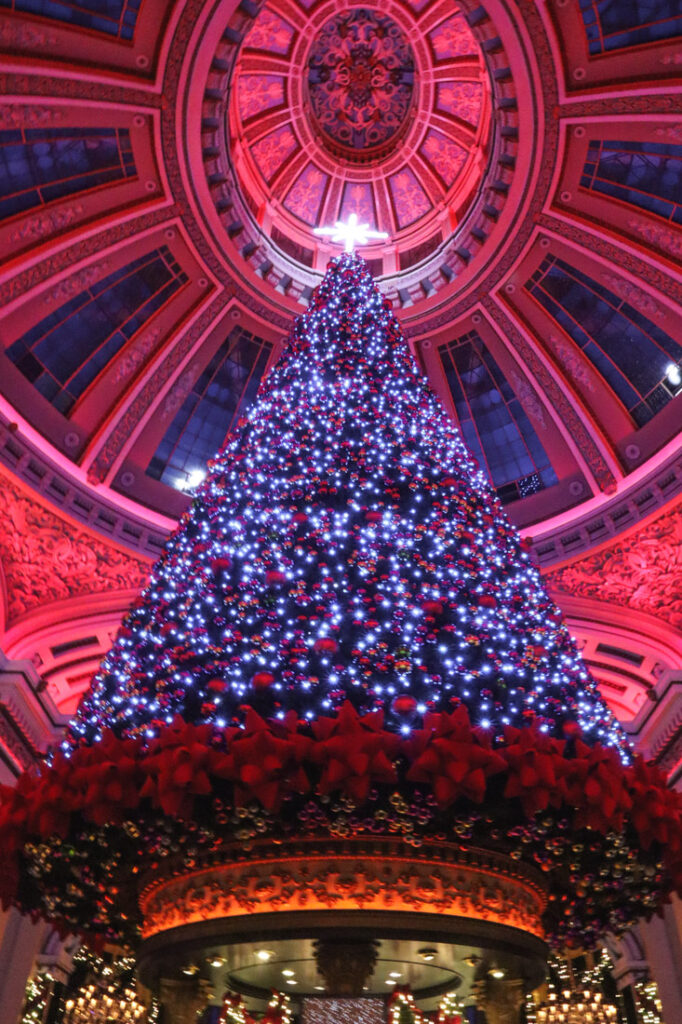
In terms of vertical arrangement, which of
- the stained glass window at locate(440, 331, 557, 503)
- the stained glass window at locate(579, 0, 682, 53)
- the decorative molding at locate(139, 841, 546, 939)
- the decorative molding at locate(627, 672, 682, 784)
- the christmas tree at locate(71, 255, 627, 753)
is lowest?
the decorative molding at locate(139, 841, 546, 939)

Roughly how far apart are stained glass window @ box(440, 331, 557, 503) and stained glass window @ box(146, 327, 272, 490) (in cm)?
408

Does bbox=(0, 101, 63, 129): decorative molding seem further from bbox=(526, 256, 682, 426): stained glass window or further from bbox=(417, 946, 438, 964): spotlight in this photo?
bbox=(417, 946, 438, 964): spotlight

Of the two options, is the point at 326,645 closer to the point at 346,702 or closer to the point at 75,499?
the point at 346,702

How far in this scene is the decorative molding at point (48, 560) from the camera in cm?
1230

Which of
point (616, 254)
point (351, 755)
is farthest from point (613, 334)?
point (351, 755)

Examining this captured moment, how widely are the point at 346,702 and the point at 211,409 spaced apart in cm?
1240

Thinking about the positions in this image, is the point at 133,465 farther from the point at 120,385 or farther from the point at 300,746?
the point at 300,746

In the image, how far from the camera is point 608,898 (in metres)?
4.59

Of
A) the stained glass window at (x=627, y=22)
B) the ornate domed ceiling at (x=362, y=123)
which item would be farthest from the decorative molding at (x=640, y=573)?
the ornate domed ceiling at (x=362, y=123)

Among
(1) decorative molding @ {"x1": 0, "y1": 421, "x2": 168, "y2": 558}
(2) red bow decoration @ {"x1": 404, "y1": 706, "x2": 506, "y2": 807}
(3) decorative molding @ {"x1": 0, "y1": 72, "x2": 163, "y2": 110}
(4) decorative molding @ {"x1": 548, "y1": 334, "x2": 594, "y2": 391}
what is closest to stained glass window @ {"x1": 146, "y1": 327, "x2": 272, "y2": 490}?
(1) decorative molding @ {"x1": 0, "y1": 421, "x2": 168, "y2": 558}

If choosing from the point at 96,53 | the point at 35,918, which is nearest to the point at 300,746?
the point at 35,918

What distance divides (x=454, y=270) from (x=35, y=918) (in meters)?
13.1

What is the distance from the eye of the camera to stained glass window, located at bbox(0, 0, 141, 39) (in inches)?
406

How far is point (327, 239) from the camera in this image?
16.4 metres
